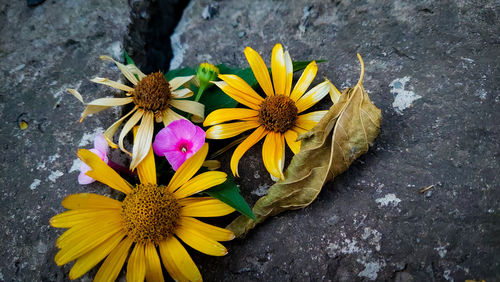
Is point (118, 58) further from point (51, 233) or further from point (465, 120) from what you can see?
point (465, 120)

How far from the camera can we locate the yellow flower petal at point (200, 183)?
1282mm

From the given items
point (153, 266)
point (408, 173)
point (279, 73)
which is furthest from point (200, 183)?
point (408, 173)

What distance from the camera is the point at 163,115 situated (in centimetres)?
147

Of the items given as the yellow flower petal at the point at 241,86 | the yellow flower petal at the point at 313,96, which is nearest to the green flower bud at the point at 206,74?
the yellow flower petal at the point at 241,86

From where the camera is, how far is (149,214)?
124cm

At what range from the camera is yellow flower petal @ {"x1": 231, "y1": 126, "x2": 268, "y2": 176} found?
1.33 metres

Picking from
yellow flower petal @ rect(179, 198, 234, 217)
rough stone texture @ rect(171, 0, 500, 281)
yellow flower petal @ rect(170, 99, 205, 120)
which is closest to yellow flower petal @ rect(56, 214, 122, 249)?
yellow flower petal @ rect(179, 198, 234, 217)

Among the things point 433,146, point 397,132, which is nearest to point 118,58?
point 397,132

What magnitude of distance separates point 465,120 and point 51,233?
1.41 meters

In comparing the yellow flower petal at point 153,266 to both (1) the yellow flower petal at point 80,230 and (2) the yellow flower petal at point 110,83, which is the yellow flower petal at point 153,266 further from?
(2) the yellow flower petal at point 110,83

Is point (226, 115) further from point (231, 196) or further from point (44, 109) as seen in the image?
point (44, 109)

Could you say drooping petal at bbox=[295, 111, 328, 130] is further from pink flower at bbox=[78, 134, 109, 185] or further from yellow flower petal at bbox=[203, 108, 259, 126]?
pink flower at bbox=[78, 134, 109, 185]

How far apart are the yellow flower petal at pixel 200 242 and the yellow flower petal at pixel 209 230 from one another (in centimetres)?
1

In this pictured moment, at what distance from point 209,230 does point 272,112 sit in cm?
44
